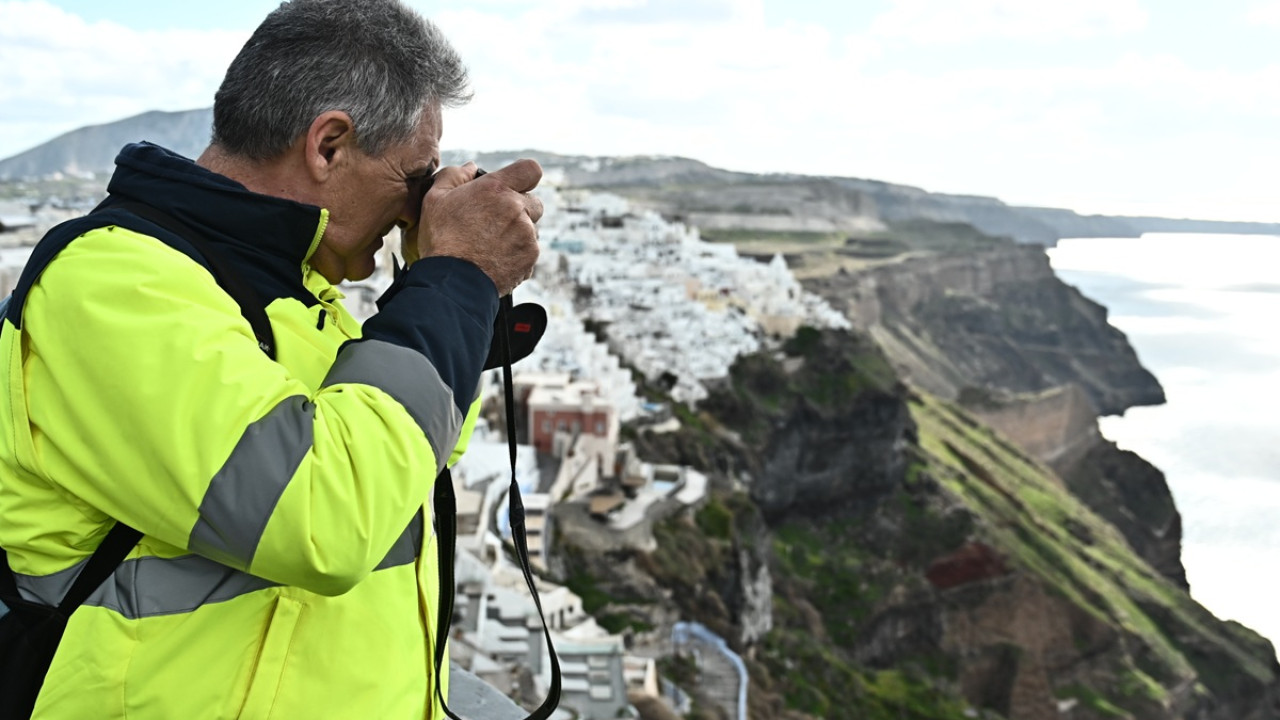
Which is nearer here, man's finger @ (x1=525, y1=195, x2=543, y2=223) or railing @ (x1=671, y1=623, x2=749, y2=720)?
man's finger @ (x1=525, y1=195, x2=543, y2=223)

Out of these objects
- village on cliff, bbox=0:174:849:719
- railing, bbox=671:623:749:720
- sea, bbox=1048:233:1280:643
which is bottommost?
sea, bbox=1048:233:1280:643

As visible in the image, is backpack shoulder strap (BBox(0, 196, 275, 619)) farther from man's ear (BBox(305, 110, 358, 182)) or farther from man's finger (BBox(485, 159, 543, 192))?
man's finger (BBox(485, 159, 543, 192))

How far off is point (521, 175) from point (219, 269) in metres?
0.30

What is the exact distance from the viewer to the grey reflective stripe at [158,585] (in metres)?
0.91

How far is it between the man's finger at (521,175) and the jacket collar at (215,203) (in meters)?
0.18

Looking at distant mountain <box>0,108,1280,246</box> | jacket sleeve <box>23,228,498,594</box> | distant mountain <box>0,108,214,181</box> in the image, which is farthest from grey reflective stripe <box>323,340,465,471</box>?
distant mountain <box>0,108,214,181</box>

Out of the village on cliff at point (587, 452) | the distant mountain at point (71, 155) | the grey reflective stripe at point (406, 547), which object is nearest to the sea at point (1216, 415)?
the village on cliff at point (587, 452)

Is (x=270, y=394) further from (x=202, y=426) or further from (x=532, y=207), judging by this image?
(x=532, y=207)

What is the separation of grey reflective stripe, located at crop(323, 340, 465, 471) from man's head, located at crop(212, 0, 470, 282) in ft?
0.66

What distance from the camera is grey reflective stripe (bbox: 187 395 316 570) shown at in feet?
2.74

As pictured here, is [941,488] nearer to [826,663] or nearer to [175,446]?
[826,663]

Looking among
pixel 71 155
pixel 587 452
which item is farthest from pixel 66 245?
pixel 71 155

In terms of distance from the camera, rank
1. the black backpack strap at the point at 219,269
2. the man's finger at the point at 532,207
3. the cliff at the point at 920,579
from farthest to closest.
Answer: the cliff at the point at 920,579
the man's finger at the point at 532,207
the black backpack strap at the point at 219,269

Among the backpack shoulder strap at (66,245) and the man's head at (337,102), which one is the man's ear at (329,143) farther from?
the backpack shoulder strap at (66,245)
